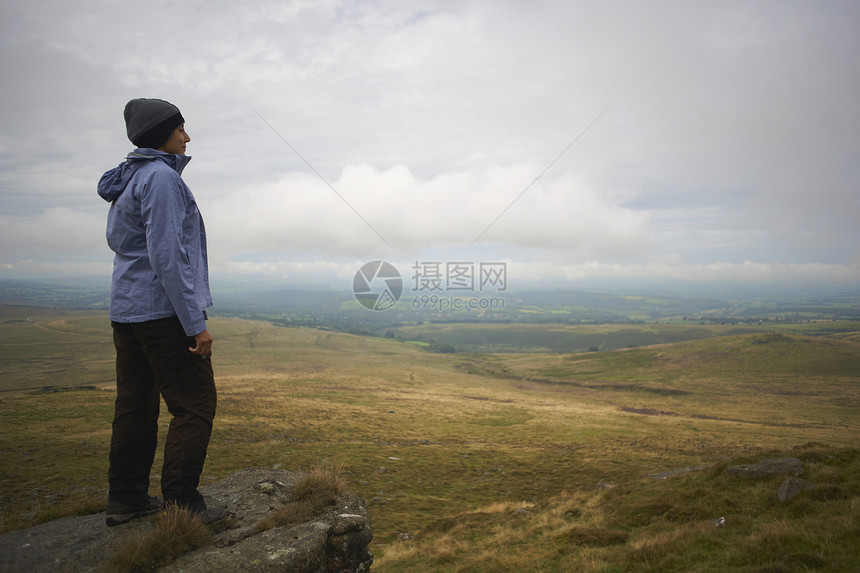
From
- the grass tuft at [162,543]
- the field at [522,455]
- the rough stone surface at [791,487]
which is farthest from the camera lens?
the rough stone surface at [791,487]

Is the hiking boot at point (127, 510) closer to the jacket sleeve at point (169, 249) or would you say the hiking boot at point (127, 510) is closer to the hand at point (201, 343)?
the hand at point (201, 343)

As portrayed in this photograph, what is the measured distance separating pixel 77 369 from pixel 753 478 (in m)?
84.9

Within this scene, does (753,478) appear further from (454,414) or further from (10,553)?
(454,414)

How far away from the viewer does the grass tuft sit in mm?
3590

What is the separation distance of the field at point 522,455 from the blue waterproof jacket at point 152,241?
3212 mm

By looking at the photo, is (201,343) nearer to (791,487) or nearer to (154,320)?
(154,320)

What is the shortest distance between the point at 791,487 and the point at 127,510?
13032 millimetres

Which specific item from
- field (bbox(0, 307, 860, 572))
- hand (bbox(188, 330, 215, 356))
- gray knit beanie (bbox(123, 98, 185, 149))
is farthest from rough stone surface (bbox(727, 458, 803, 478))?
gray knit beanie (bbox(123, 98, 185, 149))

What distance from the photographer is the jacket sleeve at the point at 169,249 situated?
4.14m

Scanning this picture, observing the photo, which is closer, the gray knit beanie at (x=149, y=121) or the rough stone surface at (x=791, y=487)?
the gray knit beanie at (x=149, y=121)

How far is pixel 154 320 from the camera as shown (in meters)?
4.23

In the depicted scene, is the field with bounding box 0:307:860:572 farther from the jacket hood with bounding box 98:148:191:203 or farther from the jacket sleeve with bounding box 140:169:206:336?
the jacket hood with bounding box 98:148:191:203

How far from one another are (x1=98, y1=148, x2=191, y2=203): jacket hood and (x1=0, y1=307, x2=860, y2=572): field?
13.3 ft

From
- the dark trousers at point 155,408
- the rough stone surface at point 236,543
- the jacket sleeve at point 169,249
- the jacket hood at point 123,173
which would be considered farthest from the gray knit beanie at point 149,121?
the rough stone surface at point 236,543
